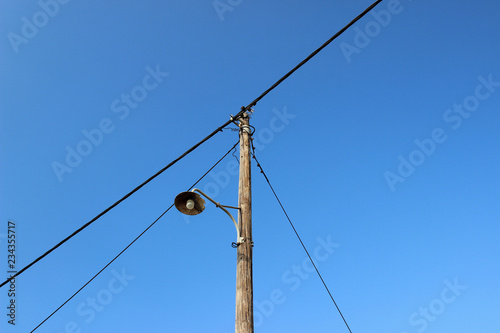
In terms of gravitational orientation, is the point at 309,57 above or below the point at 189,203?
above

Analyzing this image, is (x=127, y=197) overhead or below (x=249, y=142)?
overhead

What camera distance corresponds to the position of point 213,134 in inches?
275

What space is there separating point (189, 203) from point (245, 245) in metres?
0.99

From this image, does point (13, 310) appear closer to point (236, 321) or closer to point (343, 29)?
point (236, 321)

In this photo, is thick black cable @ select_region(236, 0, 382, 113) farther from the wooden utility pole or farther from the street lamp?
the street lamp

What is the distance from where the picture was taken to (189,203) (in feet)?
17.8

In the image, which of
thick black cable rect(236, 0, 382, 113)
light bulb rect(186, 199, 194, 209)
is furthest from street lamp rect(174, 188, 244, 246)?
thick black cable rect(236, 0, 382, 113)

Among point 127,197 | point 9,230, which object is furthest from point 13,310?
point 127,197

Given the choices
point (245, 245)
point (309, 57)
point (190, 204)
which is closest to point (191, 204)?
point (190, 204)

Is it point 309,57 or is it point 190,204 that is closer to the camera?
point 190,204

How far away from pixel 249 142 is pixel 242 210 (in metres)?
1.25

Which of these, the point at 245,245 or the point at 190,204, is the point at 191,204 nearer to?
the point at 190,204

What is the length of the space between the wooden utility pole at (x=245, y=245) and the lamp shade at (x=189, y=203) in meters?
0.61

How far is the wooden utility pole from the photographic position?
485 centimetres
